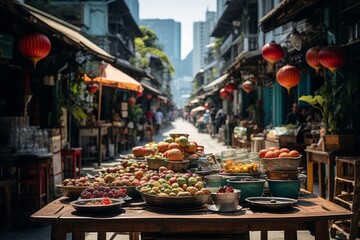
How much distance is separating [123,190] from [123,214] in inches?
18.7

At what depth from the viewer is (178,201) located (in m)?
3.29

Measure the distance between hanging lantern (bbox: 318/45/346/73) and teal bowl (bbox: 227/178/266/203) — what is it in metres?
5.06

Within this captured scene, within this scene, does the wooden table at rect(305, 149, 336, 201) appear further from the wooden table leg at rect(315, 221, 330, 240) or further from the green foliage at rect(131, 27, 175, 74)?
the green foliage at rect(131, 27, 175, 74)

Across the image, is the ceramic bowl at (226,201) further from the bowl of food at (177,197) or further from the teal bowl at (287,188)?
the teal bowl at (287,188)

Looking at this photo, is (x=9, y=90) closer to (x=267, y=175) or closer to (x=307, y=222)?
(x=267, y=175)

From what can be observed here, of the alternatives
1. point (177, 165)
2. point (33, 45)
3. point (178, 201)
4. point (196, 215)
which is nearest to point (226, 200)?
point (196, 215)

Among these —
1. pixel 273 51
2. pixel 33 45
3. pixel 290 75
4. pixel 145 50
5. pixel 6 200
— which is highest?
pixel 145 50

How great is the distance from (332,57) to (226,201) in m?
5.65

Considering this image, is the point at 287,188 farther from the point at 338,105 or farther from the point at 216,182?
the point at 338,105

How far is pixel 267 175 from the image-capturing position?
13.1 ft

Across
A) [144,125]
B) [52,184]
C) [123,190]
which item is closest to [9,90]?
[52,184]

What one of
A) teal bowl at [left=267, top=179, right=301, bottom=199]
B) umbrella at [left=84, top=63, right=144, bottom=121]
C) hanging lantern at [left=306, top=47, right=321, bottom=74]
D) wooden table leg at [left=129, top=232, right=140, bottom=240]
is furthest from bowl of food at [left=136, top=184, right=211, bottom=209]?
umbrella at [left=84, top=63, right=144, bottom=121]

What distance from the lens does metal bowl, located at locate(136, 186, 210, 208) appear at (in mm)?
3281

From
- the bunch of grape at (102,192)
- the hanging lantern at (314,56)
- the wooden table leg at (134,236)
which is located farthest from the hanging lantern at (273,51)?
the bunch of grape at (102,192)
